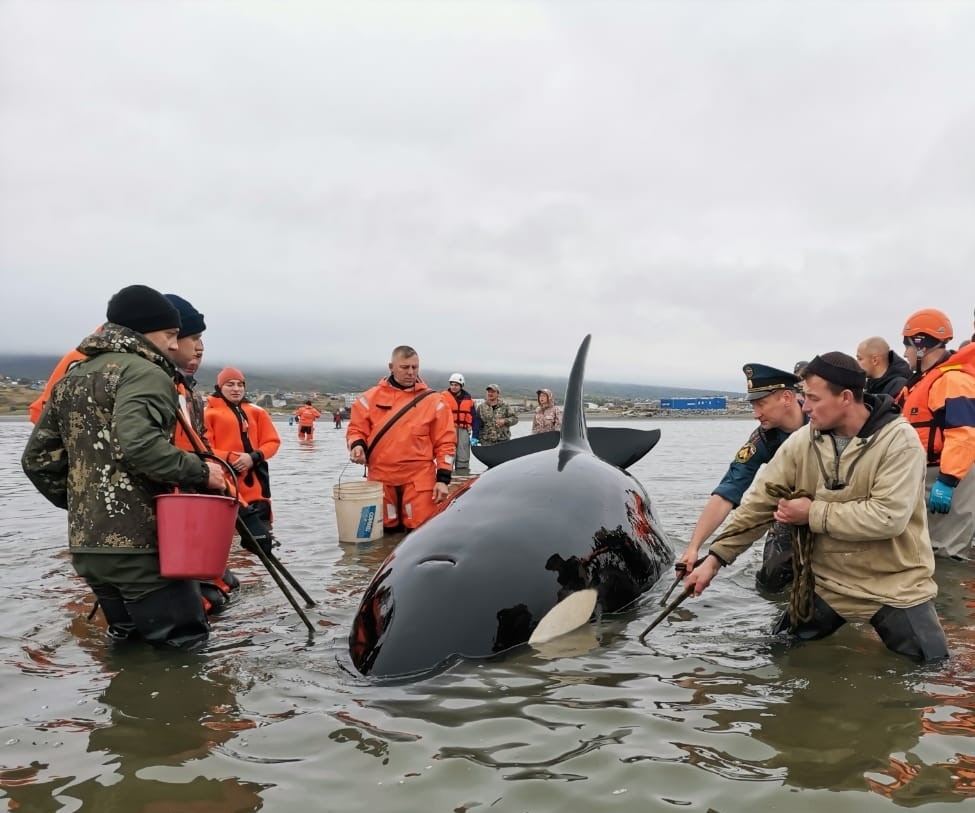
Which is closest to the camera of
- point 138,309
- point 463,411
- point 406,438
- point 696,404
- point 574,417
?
point 138,309

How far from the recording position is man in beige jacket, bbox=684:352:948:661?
492 centimetres

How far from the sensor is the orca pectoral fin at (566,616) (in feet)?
17.5

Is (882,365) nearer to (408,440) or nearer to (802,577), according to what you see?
(802,577)

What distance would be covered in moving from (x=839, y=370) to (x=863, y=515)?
0.90 m

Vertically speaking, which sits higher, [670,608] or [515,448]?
[515,448]

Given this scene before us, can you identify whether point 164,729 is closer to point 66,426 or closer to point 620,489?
point 66,426

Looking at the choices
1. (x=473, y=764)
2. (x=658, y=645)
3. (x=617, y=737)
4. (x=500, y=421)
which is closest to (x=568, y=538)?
(x=658, y=645)

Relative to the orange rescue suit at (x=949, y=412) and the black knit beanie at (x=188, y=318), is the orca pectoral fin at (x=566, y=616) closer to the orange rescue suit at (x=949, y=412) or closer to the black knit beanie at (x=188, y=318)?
the black knit beanie at (x=188, y=318)

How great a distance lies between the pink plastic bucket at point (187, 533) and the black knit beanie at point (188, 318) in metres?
1.85

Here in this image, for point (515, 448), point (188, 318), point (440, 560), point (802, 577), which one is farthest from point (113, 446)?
point (802, 577)

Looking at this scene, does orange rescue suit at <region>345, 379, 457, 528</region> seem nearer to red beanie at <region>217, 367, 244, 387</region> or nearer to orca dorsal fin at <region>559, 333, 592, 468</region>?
red beanie at <region>217, 367, 244, 387</region>

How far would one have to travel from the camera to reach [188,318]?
6.48m

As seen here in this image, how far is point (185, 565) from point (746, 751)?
11.1ft

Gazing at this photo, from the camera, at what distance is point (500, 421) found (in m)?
19.4
